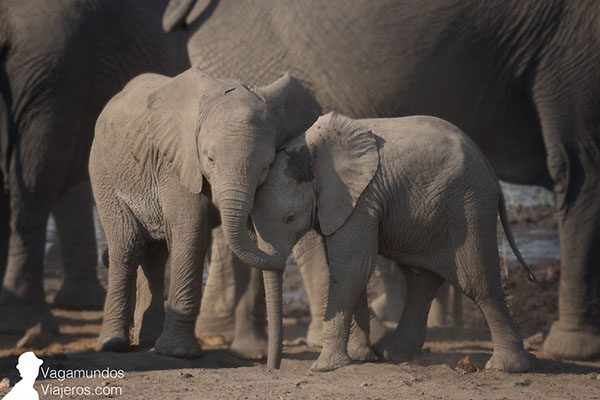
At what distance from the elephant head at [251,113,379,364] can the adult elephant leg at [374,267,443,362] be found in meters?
0.68

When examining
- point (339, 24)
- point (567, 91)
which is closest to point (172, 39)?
point (339, 24)

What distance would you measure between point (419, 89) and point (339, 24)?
65cm

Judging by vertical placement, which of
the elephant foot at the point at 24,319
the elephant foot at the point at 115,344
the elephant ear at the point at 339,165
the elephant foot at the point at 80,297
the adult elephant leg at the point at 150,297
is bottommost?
the elephant foot at the point at 80,297

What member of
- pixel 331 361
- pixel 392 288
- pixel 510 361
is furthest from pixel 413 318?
pixel 392 288

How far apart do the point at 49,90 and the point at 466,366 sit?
331 centimetres

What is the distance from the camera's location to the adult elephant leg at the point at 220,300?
29.9 ft

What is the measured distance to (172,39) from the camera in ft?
30.6

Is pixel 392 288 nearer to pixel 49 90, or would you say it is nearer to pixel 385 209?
pixel 49 90

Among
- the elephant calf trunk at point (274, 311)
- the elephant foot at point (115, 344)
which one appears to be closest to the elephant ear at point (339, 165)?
the elephant calf trunk at point (274, 311)

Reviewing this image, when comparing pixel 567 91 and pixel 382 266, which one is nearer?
pixel 567 91

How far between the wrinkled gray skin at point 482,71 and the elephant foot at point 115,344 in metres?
2.00

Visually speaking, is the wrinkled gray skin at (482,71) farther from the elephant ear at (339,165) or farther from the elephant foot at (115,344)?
the elephant foot at (115,344)

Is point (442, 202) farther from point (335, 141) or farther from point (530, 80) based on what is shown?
point (530, 80)

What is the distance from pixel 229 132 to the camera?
6.79 metres
